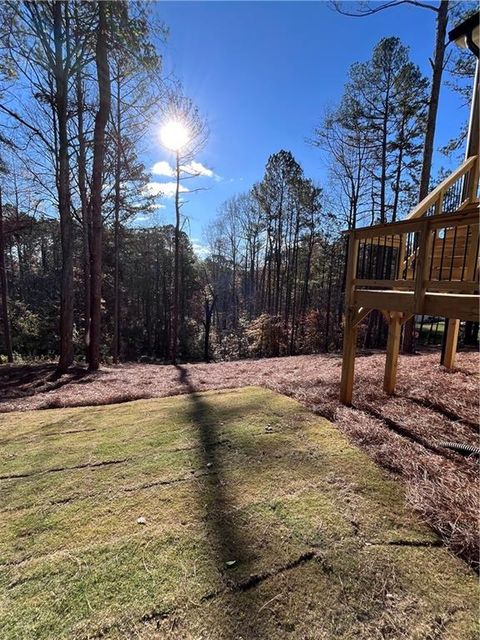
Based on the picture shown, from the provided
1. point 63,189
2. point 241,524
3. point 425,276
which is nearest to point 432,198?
point 425,276

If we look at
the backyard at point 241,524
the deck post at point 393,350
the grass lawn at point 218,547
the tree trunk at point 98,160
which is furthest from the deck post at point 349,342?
the tree trunk at point 98,160

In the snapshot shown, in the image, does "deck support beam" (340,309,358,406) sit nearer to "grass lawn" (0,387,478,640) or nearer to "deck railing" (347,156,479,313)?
"deck railing" (347,156,479,313)

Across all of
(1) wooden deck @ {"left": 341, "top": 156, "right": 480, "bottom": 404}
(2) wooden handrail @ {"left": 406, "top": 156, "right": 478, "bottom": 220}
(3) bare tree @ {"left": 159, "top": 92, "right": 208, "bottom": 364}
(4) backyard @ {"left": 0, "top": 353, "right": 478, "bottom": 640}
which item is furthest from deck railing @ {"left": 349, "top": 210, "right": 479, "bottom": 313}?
(3) bare tree @ {"left": 159, "top": 92, "right": 208, "bottom": 364}

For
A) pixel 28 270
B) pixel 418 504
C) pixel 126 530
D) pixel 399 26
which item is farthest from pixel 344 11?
pixel 28 270

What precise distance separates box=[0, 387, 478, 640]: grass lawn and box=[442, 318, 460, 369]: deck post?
113 inches

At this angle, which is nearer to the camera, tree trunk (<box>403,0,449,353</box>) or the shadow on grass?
the shadow on grass

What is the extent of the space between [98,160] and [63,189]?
102 cm

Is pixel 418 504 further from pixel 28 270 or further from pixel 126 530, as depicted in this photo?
pixel 28 270

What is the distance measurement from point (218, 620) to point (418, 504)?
1.33m

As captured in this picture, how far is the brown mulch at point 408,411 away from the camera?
1.85 meters

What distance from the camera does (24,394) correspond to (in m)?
5.06

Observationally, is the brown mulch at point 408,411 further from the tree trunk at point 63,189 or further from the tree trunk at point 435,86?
the tree trunk at point 435,86

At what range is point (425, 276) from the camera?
2.60m

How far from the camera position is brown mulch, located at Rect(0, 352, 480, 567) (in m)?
1.85
